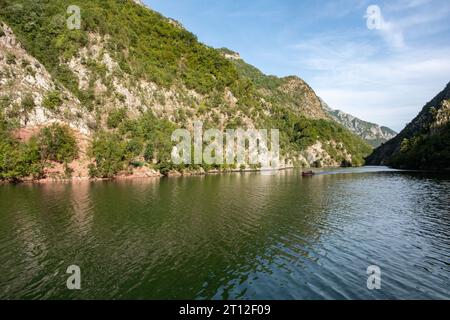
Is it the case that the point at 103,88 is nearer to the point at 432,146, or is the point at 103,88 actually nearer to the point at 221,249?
the point at 221,249

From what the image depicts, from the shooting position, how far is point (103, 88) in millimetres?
108812

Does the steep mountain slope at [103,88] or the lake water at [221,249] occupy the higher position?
the steep mountain slope at [103,88]

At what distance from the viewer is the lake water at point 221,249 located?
19.1 meters

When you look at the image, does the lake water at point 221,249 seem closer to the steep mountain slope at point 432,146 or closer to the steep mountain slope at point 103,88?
the steep mountain slope at point 103,88

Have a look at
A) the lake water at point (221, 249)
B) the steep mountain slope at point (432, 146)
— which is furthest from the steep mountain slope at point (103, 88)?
the steep mountain slope at point (432, 146)

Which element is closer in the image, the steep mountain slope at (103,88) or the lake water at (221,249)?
the lake water at (221,249)

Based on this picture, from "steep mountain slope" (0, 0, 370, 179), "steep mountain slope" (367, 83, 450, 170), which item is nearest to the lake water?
"steep mountain slope" (0, 0, 370, 179)

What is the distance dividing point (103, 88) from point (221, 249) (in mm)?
97757

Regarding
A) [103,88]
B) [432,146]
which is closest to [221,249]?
A: [103,88]

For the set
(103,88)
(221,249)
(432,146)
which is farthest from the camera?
(432,146)

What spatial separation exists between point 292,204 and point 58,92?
260 ft

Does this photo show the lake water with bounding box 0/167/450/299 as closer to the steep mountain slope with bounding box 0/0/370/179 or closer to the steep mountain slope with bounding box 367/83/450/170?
the steep mountain slope with bounding box 0/0/370/179

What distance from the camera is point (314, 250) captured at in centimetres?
2659

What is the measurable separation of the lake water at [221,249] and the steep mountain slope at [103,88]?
1702 inches
